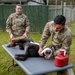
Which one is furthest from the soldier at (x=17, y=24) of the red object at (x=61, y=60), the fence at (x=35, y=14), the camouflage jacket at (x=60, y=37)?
the fence at (x=35, y=14)

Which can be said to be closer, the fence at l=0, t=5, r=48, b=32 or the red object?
the red object

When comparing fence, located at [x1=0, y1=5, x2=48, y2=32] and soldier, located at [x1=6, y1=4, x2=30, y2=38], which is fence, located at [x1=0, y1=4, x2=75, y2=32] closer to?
fence, located at [x1=0, y1=5, x2=48, y2=32]

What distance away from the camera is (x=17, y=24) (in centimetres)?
670

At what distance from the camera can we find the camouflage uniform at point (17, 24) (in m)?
6.66

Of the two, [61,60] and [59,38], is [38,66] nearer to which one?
[61,60]

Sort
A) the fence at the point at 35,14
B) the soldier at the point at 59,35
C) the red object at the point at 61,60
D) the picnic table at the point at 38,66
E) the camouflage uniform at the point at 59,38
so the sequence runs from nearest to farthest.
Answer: the picnic table at the point at 38,66
the red object at the point at 61,60
the soldier at the point at 59,35
the camouflage uniform at the point at 59,38
the fence at the point at 35,14

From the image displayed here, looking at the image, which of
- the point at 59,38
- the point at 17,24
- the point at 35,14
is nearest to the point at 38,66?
the point at 59,38

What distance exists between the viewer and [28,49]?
4.68 meters

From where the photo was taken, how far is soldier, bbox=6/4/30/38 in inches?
262

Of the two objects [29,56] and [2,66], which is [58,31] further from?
[2,66]

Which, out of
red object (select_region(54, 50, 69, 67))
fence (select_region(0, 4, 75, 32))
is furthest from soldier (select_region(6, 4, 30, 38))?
fence (select_region(0, 4, 75, 32))

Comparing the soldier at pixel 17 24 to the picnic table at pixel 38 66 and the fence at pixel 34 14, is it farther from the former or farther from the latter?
the fence at pixel 34 14

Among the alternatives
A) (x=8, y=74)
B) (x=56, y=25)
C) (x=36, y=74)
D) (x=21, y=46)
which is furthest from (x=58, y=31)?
(x=8, y=74)

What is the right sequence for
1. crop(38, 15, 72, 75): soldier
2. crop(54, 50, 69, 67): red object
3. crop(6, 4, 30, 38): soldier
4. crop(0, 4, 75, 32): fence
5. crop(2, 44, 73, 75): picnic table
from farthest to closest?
crop(0, 4, 75, 32): fence
crop(6, 4, 30, 38): soldier
crop(38, 15, 72, 75): soldier
crop(54, 50, 69, 67): red object
crop(2, 44, 73, 75): picnic table
